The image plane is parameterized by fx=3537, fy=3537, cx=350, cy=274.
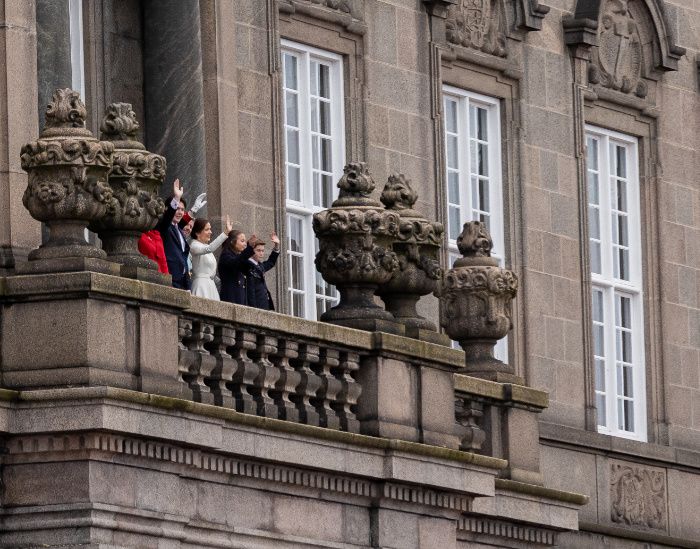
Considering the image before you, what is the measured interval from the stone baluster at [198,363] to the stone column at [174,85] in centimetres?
481

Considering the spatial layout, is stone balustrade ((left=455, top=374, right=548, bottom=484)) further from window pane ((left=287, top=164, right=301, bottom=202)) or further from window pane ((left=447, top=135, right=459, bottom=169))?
window pane ((left=447, top=135, right=459, bottom=169))

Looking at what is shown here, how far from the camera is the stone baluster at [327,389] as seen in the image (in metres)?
26.3

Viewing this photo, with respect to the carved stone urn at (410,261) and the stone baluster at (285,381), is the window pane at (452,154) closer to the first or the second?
the carved stone urn at (410,261)

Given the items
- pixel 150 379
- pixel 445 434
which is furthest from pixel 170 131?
pixel 150 379

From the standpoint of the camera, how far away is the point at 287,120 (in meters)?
31.6

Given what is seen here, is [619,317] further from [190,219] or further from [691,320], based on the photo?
[190,219]

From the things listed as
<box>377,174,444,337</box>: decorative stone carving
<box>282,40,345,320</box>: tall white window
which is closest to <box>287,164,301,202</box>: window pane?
<box>282,40,345,320</box>: tall white window

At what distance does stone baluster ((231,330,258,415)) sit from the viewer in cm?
2539

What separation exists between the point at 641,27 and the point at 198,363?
13.1 metres

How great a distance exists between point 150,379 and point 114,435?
0.67 m

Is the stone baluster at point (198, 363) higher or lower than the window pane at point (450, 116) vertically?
lower

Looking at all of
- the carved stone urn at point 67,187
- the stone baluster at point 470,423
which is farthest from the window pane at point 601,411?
the carved stone urn at point 67,187

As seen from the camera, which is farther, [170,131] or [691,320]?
[691,320]

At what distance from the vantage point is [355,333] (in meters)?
26.5
